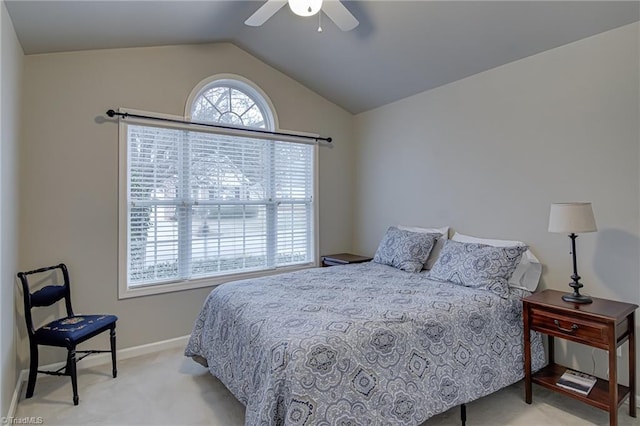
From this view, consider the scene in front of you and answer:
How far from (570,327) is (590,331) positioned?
10 centimetres

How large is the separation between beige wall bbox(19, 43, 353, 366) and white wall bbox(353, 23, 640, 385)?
7.84 feet

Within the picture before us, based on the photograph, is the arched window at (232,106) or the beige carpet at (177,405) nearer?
the beige carpet at (177,405)

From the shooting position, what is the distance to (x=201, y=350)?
267 centimetres

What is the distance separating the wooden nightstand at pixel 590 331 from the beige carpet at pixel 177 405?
17 cm

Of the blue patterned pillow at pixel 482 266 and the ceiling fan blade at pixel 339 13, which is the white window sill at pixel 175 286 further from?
the ceiling fan blade at pixel 339 13

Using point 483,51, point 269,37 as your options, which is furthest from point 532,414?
point 269,37

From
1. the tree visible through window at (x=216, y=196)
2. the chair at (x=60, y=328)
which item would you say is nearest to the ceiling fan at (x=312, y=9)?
the tree visible through window at (x=216, y=196)

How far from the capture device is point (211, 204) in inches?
143

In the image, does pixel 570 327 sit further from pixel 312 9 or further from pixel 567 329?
pixel 312 9

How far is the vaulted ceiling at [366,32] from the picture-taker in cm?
236

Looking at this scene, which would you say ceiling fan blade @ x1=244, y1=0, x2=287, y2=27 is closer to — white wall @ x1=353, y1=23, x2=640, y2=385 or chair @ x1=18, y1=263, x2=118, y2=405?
→ white wall @ x1=353, y1=23, x2=640, y2=385

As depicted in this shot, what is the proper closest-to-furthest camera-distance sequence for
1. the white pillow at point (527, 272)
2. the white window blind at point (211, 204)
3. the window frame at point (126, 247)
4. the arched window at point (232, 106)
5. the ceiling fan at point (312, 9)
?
the ceiling fan at point (312, 9)
the white pillow at point (527, 272)
the window frame at point (126, 247)
the white window blind at point (211, 204)
the arched window at point (232, 106)

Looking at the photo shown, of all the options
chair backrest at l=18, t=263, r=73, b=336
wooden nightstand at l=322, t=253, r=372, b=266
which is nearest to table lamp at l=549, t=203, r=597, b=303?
wooden nightstand at l=322, t=253, r=372, b=266

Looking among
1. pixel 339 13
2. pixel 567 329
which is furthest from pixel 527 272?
pixel 339 13
